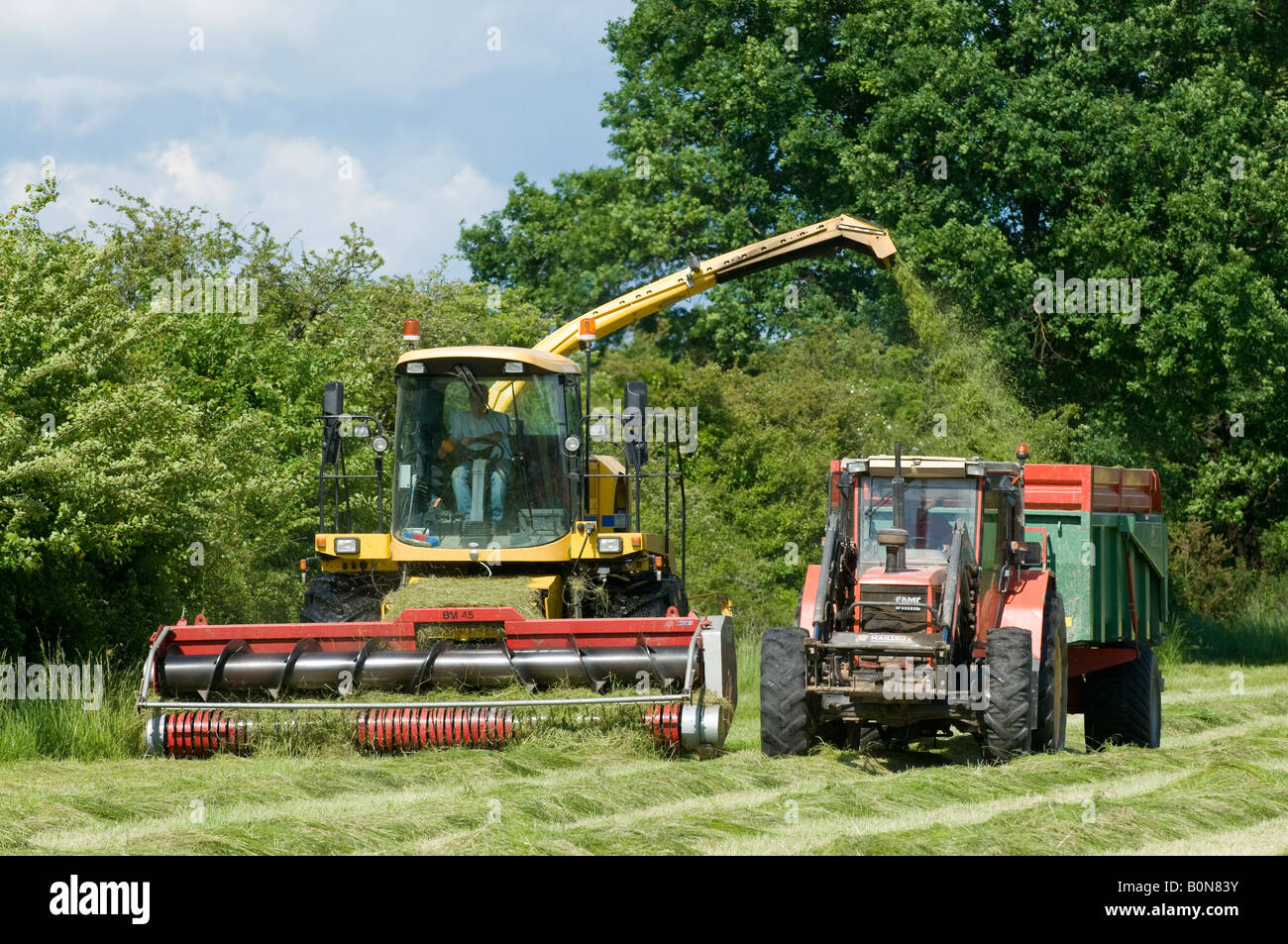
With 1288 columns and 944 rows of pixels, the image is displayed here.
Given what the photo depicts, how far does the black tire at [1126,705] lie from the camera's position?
13.3 meters

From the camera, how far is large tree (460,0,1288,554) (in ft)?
80.1

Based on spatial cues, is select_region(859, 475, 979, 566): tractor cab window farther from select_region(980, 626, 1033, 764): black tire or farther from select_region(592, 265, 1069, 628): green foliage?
select_region(592, 265, 1069, 628): green foliage

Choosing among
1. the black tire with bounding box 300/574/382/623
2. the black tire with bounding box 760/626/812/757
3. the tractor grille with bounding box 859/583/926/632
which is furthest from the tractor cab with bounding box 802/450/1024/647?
the black tire with bounding box 300/574/382/623

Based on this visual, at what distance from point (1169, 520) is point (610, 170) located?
1749 cm

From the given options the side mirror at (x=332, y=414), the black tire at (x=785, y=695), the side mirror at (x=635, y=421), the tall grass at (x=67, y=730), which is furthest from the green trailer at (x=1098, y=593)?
the tall grass at (x=67, y=730)

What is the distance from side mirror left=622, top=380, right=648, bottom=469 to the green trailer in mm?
3192

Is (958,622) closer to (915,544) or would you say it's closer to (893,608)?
(893,608)

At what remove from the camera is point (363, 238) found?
91.4ft

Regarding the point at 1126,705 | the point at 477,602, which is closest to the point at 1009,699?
the point at 1126,705

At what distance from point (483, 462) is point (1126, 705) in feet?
18.5

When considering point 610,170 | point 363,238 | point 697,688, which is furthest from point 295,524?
point 610,170

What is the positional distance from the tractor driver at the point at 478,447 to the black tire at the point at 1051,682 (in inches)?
177
